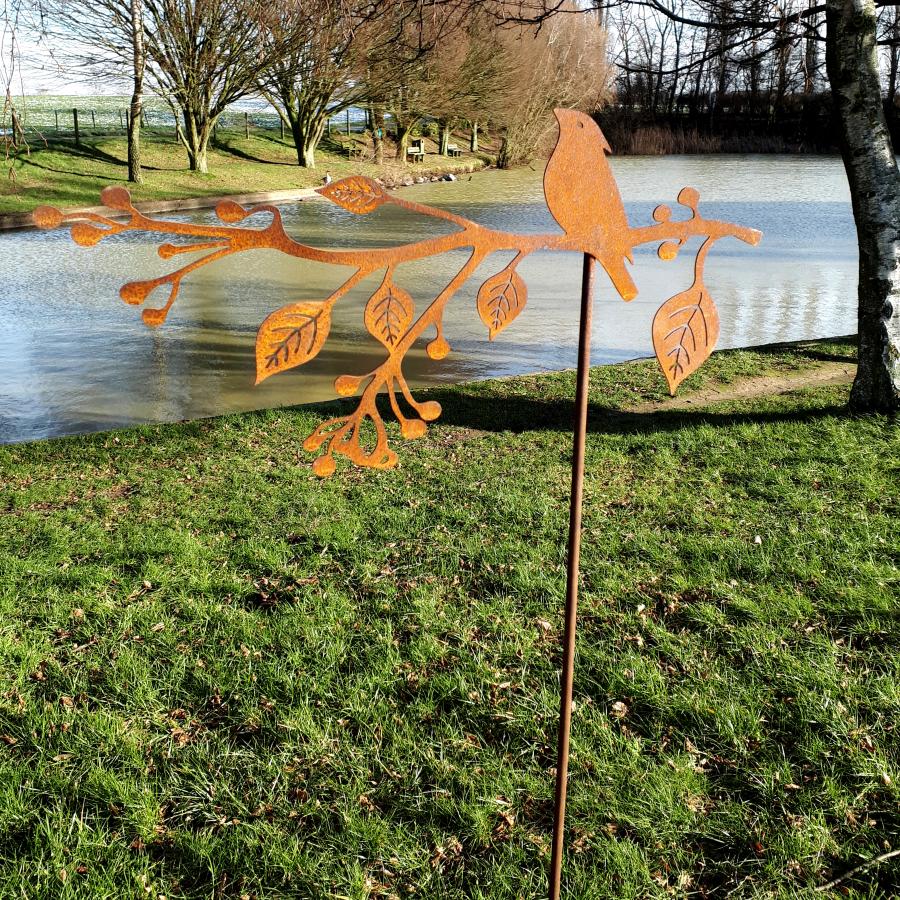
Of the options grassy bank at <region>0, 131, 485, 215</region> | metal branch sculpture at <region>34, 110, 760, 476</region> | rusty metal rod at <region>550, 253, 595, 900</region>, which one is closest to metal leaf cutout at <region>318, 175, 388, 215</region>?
metal branch sculpture at <region>34, 110, 760, 476</region>

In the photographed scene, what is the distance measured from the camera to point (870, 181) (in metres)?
6.61

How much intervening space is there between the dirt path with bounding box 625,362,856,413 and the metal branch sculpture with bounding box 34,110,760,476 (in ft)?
19.4

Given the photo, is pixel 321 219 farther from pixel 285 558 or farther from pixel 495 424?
pixel 285 558

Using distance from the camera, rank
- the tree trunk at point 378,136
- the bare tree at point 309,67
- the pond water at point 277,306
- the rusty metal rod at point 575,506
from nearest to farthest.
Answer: the rusty metal rod at point 575,506
the pond water at point 277,306
the bare tree at point 309,67
the tree trunk at point 378,136

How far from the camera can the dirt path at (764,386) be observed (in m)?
7.92

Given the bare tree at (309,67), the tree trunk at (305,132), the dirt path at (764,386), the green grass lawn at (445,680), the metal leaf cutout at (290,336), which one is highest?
the bare tree at (309,67)

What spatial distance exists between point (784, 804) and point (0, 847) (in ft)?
9.05

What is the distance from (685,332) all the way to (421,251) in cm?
67

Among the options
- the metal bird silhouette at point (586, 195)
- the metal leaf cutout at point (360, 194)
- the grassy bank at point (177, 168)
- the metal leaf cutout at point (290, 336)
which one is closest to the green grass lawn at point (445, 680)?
the metal leaf cutout at point (290, 336)

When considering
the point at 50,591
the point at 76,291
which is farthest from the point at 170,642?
the point at 76,291

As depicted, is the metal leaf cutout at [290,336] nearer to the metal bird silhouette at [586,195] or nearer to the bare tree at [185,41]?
the metal bird silhouette at [586,195]

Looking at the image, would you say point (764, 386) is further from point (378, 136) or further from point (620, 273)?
point (378, 136)

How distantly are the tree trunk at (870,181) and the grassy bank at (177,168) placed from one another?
51.4ft

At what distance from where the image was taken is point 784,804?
3.04 metres
